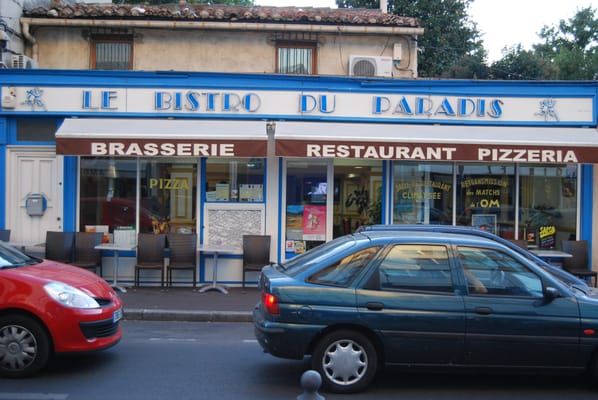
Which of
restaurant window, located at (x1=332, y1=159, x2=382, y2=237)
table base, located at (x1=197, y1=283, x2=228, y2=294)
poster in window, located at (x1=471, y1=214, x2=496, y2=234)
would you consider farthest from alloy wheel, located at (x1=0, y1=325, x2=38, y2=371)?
poster in window, located at (x1=471, y1=214, x2=496, y2=234)

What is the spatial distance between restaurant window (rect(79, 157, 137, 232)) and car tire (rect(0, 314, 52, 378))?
659 centimetres

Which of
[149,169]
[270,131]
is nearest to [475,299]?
[270,131]

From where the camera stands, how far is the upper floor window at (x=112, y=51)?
50.5 ft

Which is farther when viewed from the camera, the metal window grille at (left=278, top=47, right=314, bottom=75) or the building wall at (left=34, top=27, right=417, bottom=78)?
the metal window grille at (left=278, top=47, right=314, bottom=75)

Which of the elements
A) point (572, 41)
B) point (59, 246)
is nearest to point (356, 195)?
point (59, 246)

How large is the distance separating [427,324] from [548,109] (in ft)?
27.7

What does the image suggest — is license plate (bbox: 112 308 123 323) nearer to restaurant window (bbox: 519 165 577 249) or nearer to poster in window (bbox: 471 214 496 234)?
poster in window (bbox: 471 214 496 234)

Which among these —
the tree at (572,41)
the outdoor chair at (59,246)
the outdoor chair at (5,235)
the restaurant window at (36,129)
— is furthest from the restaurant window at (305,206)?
the tree at (572,41)

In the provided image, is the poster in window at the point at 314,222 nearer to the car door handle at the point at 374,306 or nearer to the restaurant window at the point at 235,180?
the restaurant window at the point at 235,180

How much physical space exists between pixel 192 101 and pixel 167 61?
10.6 ft

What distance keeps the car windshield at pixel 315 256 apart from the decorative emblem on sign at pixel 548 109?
780 cm

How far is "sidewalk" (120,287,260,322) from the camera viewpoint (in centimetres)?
1011

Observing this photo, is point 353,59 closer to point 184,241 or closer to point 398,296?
point 184,241

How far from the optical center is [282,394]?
240 inches
